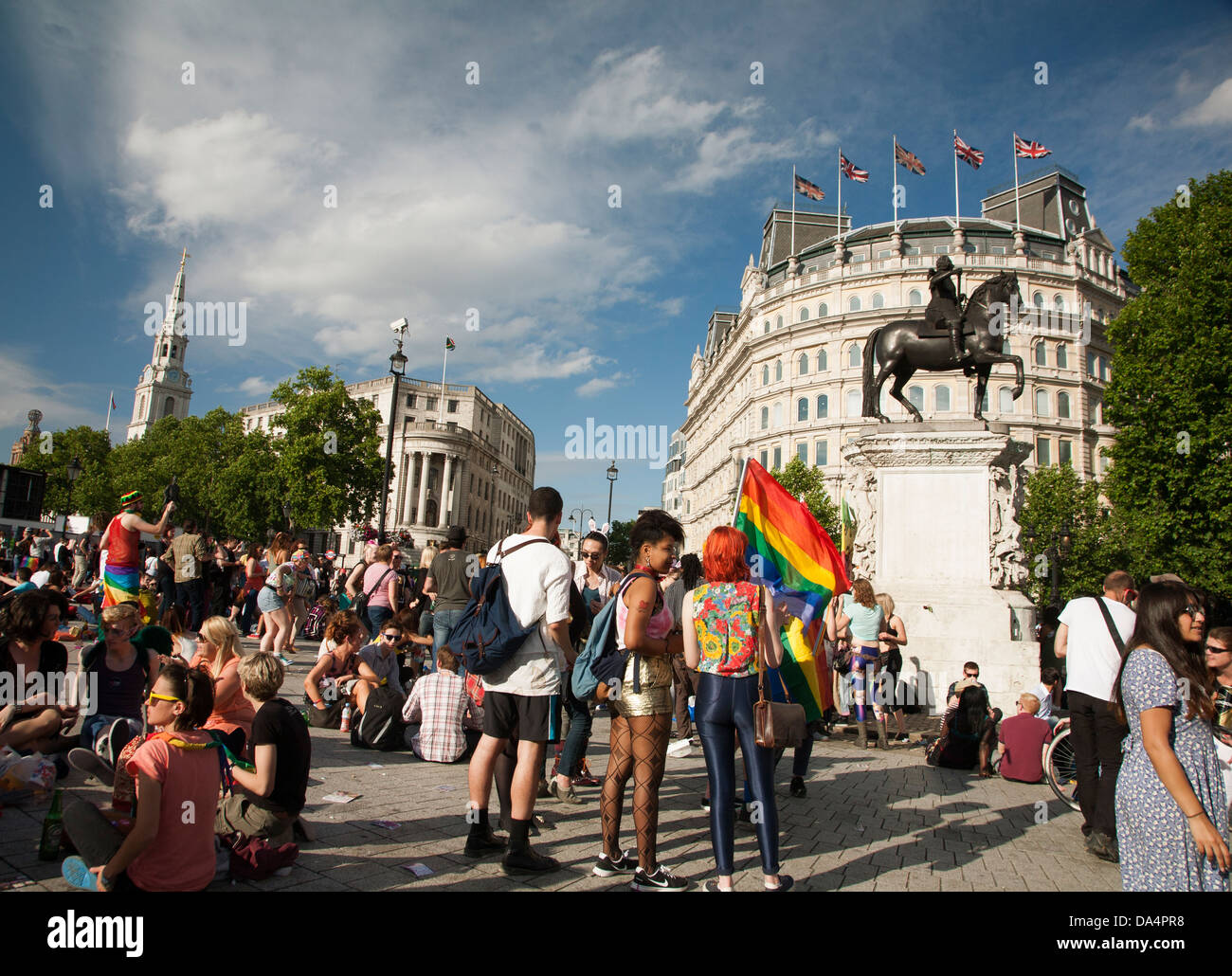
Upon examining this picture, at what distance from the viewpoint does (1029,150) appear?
57469 millimetres

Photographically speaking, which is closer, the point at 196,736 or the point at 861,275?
the point at 196,736

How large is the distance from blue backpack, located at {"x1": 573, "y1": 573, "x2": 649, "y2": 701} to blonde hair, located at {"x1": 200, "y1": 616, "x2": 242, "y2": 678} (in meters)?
2.63

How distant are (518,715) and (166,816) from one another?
1.85m

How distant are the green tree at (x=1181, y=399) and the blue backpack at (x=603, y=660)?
24.9 metres

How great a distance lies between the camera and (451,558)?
8.77 metres

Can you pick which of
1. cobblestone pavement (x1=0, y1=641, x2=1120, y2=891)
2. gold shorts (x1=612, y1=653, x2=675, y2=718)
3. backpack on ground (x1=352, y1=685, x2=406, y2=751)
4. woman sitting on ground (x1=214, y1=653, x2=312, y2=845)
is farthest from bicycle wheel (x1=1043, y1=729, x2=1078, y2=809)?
woman sitting on ground (x1=214, y1=653, x2=312, y2=845)

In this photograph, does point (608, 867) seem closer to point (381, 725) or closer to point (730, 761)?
point (730, 761)

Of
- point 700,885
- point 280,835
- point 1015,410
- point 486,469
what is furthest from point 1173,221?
point 486,469

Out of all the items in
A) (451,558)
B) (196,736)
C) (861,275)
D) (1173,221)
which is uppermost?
(861,275)

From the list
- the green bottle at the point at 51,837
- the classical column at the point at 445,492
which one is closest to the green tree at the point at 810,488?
the classical column at the point at 445,492

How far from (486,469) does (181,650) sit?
88412 millimetres

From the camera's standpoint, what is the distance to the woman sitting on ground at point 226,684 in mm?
4607
